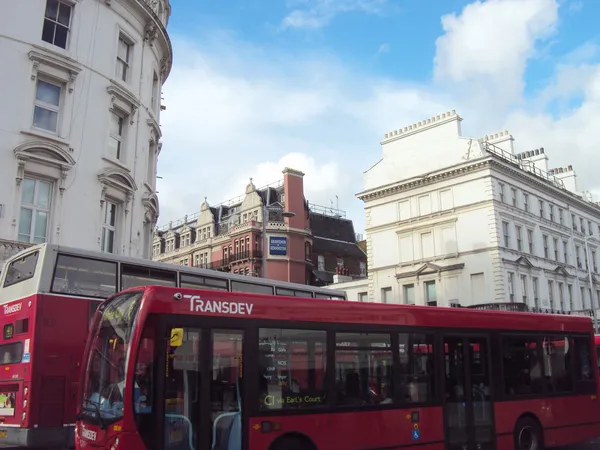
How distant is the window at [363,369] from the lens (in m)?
9.85

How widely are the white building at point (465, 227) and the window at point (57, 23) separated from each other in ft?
104

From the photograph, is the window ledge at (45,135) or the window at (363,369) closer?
the window at (363,369)

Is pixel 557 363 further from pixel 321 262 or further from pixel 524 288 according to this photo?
pixel 321 262

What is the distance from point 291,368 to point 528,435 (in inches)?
245

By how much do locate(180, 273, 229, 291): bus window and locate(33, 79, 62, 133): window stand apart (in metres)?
9.79

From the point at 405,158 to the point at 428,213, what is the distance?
5.84 metres

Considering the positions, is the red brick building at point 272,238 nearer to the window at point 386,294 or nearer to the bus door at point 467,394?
the window at point 386,294

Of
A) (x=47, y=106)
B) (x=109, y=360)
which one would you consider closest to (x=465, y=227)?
(x=47, y=106)

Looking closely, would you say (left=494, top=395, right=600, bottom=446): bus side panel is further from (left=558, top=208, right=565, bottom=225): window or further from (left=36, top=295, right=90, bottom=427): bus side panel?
(left=558, top=208, right=565, bottom=225): window

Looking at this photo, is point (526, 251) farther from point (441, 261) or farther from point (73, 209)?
point (73, 209)

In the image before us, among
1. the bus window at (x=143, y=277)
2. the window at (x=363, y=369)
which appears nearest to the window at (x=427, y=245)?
the bus window at (x=143, y=277)

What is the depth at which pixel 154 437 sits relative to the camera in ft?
25.6

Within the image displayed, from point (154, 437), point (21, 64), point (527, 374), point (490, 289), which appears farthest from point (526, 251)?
point (154, 437)

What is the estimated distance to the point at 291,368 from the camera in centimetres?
931
